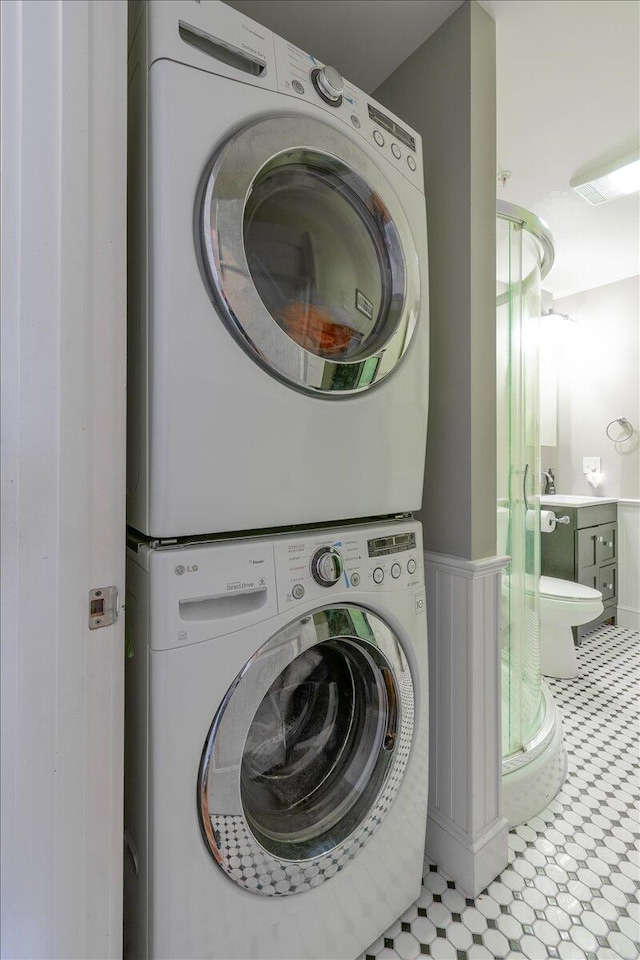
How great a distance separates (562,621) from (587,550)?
2.56ft

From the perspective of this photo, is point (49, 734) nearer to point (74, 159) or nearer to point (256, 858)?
point (256, 858)

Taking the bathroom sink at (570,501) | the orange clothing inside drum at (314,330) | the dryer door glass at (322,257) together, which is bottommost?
the bathroom sink at (570,501)

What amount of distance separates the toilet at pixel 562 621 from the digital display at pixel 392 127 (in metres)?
2.06

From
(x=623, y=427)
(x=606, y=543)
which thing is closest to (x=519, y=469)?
(x=606, y=543)

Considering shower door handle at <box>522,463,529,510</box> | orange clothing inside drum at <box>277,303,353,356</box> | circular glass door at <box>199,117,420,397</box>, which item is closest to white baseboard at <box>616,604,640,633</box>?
shower door handle at <box>522,463,529,510</box>

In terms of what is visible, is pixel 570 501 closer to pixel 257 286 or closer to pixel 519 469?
pixel 519 469

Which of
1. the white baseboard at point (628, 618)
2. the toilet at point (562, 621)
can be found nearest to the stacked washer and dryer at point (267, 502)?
the toilet at point (562, 621)

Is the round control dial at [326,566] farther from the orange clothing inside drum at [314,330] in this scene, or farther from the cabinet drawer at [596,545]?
the cabinet drawer at [596,545]

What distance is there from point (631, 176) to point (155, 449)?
2409mm

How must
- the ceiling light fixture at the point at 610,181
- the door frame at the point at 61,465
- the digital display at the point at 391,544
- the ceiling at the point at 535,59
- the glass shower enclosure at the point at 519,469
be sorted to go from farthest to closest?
the ceiling light fixture at the point at 610,181, the glass shower enclosure at the point at 519,469, the ceiling at the point at 535,59, the digital display at the point at 391,544, the door frame at the point at 61,465

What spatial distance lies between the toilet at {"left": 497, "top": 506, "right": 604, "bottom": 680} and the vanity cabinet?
447mm

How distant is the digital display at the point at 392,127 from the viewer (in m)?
1.08

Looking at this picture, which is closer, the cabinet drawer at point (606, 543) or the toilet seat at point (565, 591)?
the toilet seat at point (565, 591)

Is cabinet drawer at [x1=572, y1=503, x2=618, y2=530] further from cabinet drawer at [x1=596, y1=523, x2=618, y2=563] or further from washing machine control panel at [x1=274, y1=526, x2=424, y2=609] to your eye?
washing machine control panel at [x1=274, y1=526, x2=424, y2=609]
